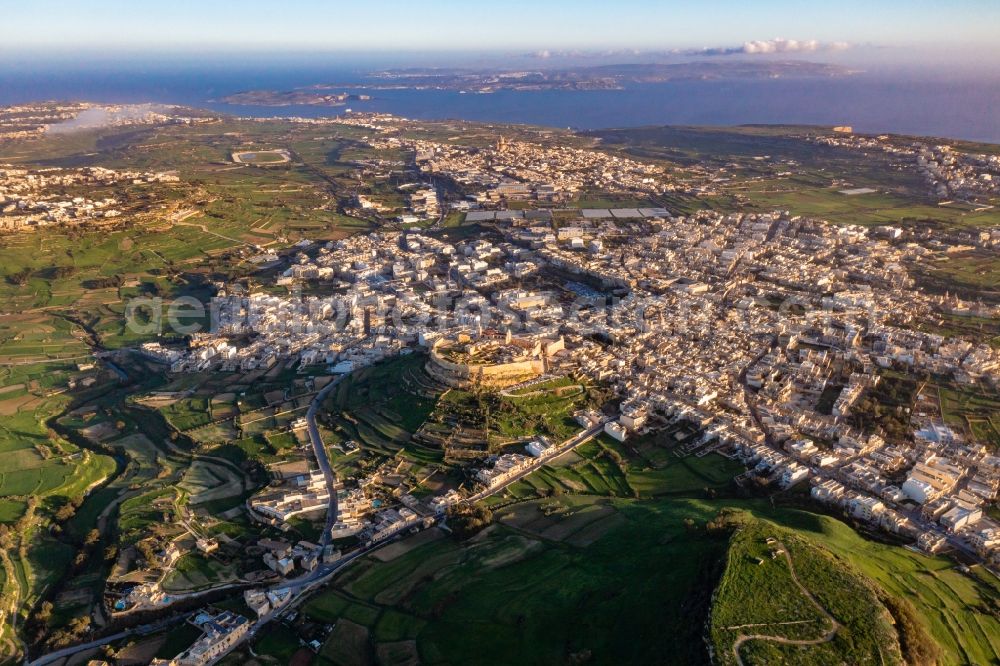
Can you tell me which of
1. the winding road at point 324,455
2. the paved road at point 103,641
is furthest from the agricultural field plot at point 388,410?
the paved road at point 103,641

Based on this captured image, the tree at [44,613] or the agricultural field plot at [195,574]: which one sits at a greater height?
the agricultural field plot at [195,574]

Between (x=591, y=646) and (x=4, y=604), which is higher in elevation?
(x=591, y=646)

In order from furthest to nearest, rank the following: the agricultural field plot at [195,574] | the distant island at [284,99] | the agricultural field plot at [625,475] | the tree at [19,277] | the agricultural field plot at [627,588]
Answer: the distant island at [284,99], the tree at [19,277], the agricultural field plot at [625,475], the agricultural field plot at [195,574], the agricultural field plot at [627,588]

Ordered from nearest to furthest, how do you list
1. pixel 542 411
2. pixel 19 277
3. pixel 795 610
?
pixel 795 610 < pixel 542 411 < pixel 19 277

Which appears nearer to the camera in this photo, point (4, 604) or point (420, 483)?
point (4, 604)

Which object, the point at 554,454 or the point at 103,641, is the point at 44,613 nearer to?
the point at 103,641

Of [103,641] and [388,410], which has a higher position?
[388,410]

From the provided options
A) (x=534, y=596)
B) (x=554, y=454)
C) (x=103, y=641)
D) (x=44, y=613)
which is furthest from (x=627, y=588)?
(x=44, y=613)

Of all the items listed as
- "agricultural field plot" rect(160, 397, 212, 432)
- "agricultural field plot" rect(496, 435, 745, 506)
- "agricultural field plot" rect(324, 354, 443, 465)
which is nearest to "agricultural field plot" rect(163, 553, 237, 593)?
"agricultural field plot" rect(324, 354, 443, 465)

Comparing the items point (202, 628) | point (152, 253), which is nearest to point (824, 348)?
point (202, 628)

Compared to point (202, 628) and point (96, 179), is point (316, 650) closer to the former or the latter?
point (202, 628)

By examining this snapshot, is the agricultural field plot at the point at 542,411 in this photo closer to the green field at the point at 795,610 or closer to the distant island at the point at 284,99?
the green field at the point at 795,610
